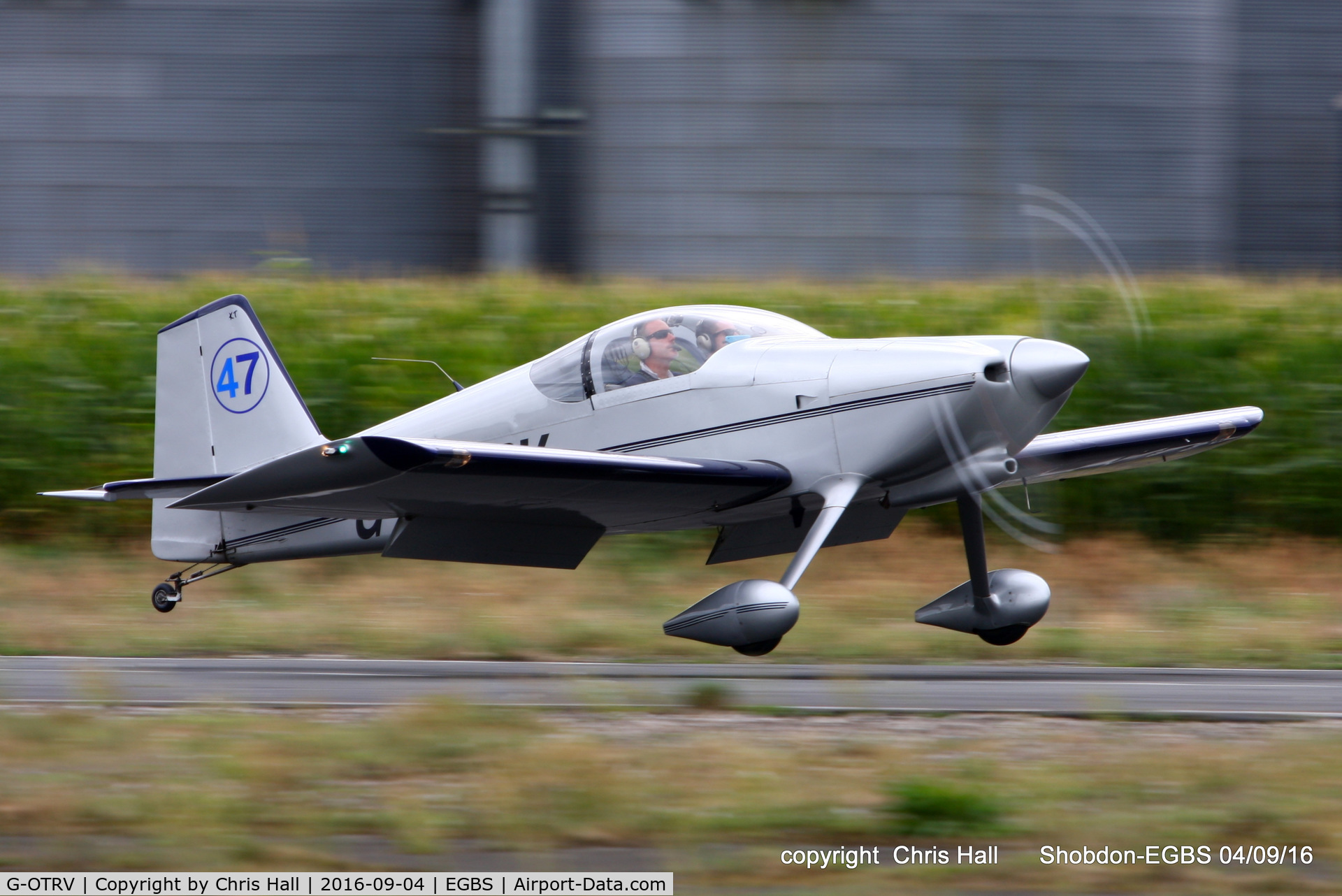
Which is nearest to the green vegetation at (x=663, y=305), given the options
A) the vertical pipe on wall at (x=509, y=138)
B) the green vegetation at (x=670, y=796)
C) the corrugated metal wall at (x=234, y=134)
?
the vertical pipe on wall at (x=509, y=138)

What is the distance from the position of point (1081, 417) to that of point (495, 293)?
6.50m

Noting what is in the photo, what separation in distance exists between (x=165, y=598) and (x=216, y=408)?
4.51 feet

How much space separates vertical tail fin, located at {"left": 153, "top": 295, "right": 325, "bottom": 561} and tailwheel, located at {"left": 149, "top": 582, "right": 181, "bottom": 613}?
247 mm

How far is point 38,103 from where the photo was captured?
18656mm

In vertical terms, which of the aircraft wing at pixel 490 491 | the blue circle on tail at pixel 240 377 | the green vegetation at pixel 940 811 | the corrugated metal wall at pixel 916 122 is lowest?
the green vegetation at pixel 940 811

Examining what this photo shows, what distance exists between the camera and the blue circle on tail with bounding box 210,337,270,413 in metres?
8.06

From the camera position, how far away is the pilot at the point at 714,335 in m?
A: 7.00

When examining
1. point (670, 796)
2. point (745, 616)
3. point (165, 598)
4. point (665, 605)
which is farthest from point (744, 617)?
point (165, 598)

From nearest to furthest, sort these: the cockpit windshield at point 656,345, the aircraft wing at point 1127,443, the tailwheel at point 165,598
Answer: the cockpit windshield at point 656,345, the aircraft wing at point 1127,443, the tailwheel at point 165,598

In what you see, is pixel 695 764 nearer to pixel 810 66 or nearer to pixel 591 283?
pixel 591 283

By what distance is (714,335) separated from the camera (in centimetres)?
702

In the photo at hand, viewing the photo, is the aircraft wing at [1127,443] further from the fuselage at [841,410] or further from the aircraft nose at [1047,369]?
the aircraft nose at [1047,369]

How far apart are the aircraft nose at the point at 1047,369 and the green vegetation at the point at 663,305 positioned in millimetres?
5683

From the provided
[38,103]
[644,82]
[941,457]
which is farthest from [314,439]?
[38,103]
